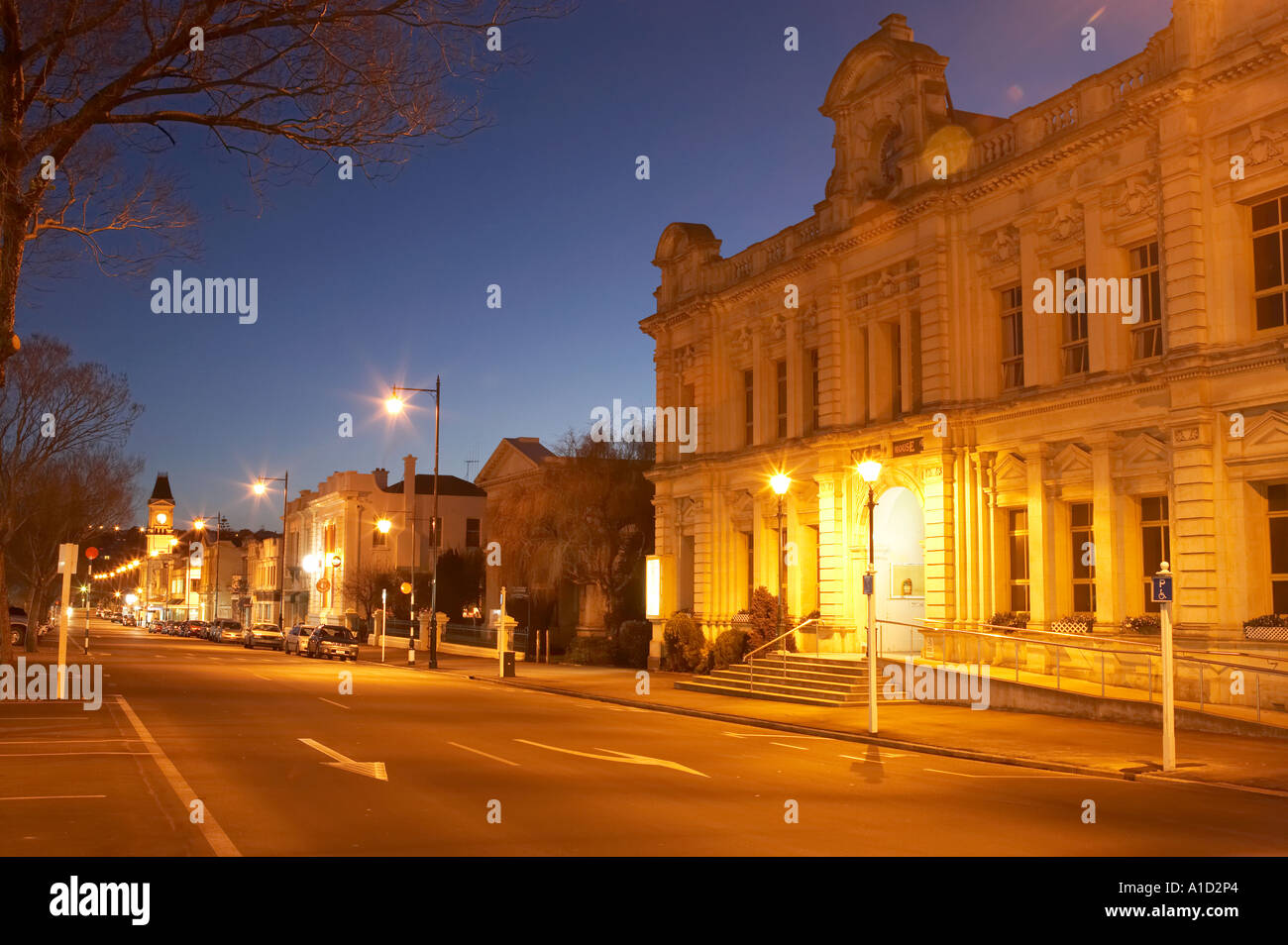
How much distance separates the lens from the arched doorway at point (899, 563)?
106 ft

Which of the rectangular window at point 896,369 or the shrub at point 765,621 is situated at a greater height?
the rectangular window at point 896,369

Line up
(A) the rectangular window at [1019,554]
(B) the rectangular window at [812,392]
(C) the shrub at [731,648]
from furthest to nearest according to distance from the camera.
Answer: (B) the rectangular window at [812,392] → (C) the shrub at [731,648] → (A) the rectangular window at [1019,554]

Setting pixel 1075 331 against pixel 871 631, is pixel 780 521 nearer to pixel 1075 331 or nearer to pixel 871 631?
pixel 871 631

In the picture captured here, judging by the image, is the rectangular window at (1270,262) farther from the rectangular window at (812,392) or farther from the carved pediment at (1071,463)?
the rectangular window at (812,392)

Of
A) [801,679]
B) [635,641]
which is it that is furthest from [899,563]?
[635,641]

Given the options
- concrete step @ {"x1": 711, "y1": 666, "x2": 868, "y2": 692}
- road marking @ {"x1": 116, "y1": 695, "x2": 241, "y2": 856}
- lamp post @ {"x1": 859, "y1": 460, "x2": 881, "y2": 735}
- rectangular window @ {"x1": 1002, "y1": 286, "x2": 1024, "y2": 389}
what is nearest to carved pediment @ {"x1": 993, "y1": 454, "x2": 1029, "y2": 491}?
rectangular window @ {"x1": 1002, "y1": 286, "x2": 1024, "y2": 389}

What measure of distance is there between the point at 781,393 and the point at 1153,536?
15436mm

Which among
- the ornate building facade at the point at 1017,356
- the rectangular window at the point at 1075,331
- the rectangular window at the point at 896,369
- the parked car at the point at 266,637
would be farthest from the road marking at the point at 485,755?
the parked car at the point at 266,637

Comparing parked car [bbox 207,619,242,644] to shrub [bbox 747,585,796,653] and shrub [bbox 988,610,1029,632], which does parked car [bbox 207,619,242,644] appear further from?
shrub [bbox 988,610,1029,632]

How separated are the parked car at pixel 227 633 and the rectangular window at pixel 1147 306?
6228 centimetres
